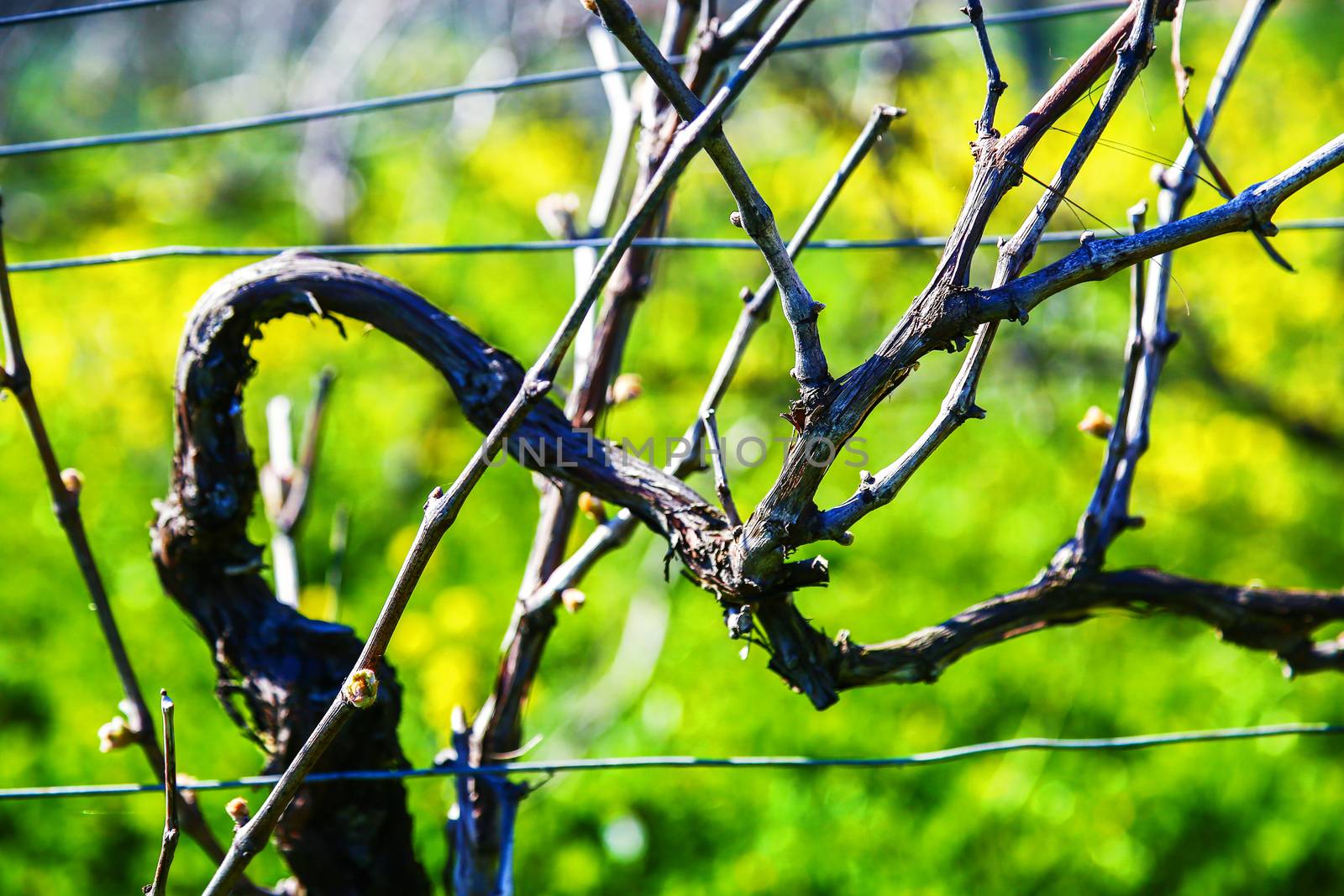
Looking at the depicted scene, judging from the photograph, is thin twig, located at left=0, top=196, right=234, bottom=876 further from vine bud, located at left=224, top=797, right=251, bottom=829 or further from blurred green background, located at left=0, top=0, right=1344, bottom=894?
blurred green background, located at left=0, top=0, right=1344, bottom=894

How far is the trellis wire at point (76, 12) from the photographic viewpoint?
4.13 ft

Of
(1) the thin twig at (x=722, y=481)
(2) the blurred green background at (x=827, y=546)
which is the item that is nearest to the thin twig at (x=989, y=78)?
(1) the thin twig at (x=722, y=481)

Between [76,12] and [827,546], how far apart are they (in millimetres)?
2182

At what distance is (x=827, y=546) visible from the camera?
3.02 m

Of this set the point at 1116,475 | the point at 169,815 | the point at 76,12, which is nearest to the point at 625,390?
the point at 1116,475

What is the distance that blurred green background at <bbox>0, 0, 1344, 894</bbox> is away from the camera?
2.12 metres

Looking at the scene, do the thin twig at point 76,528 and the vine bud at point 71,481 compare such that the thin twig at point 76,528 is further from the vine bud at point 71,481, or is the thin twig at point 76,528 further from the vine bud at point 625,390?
the vine bud at point 625,390

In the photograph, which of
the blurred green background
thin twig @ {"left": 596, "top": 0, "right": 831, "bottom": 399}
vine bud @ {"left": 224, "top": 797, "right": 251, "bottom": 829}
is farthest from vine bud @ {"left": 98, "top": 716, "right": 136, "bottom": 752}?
the blurred green background

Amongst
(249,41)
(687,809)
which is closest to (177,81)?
(249,41)

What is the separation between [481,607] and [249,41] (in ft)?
24.3

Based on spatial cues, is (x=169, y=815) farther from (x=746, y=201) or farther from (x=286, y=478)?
(x=286, y=478)

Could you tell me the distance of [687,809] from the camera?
2.20 metres

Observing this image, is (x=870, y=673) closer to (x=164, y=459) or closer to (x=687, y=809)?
(x=687, y=809)

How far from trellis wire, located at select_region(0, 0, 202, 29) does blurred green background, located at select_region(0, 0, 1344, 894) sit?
949 mm
